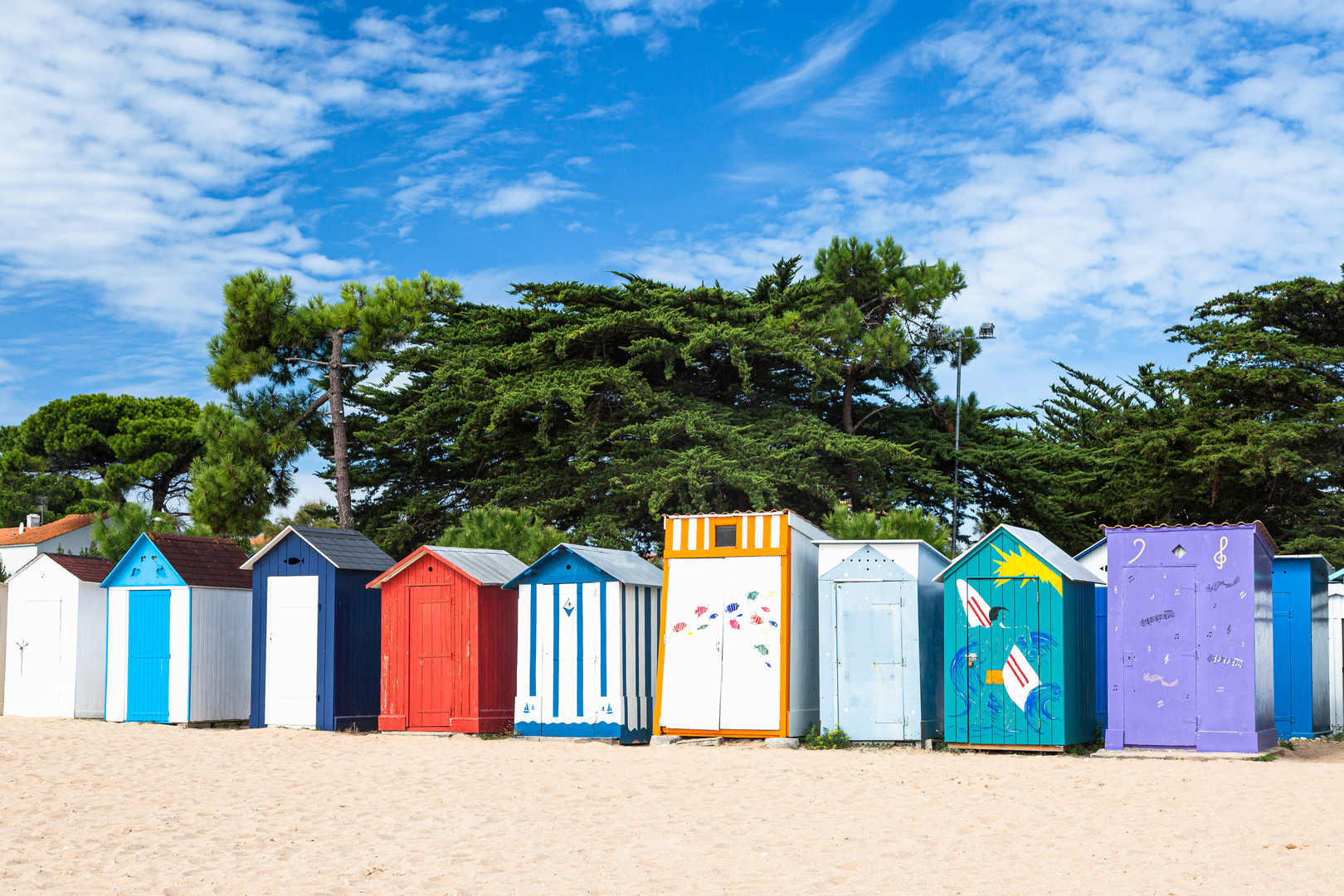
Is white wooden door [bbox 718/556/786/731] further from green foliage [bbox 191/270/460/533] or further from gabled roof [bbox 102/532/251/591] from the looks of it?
green foliage [bbox 191/270/460/533]

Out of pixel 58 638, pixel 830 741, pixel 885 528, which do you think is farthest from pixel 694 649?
pixel 58 638

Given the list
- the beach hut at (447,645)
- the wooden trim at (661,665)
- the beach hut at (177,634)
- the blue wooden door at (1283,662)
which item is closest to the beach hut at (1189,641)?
the blue wooden door at (1283,662)

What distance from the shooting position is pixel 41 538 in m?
51.0

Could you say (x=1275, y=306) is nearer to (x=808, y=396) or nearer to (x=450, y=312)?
(x=808, y=396)

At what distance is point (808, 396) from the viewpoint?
33625mm

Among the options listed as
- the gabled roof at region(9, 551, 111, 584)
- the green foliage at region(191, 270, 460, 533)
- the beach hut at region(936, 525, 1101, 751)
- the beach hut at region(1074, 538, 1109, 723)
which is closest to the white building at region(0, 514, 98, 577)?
the green foliage at region(191, 270, 460, 533)

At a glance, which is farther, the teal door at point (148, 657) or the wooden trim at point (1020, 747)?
the teal door at point (148, 657)

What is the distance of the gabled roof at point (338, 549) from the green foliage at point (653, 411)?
1075cm

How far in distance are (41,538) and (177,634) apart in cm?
3846

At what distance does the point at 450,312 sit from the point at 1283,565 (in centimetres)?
2660

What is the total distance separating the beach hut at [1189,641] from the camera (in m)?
12.4

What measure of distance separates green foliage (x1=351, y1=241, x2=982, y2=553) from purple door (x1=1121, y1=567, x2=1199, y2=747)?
15.1 m

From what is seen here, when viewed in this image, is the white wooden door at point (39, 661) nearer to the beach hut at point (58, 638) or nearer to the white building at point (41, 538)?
the beach hut at point (58, 638)

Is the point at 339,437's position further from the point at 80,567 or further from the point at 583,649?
the point at 583,649
